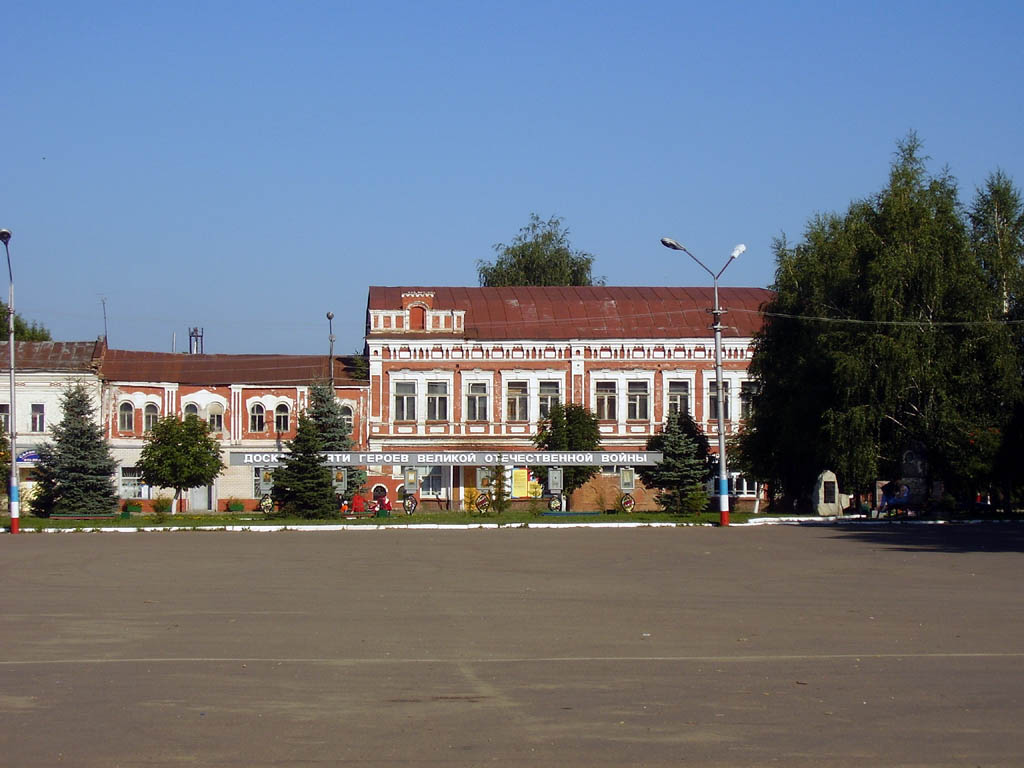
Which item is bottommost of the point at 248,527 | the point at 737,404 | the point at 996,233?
the point at 248,527

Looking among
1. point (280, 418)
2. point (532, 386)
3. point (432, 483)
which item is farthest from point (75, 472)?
→ point (532, 386)

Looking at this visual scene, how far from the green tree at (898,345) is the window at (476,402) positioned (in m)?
19.8

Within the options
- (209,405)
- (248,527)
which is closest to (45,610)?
(248,527)

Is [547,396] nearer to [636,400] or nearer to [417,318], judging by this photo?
[636,400]

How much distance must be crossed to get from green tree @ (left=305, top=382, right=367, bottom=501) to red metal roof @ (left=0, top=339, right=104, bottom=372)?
13130 millimetres

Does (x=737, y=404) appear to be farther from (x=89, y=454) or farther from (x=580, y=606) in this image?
(x=580, y=606)

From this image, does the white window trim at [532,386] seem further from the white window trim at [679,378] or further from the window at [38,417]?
the window at [38,417]

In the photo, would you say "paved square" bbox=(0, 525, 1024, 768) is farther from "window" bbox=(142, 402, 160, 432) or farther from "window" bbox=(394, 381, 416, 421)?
"window" bbox=(142, 402, 160, 432)

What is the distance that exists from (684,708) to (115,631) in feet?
23.9

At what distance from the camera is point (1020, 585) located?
704 inches

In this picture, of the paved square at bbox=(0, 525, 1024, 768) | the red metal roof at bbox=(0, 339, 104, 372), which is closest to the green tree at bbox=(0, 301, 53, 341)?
the red metal roof at bbox=(0, 339, 104, 372)

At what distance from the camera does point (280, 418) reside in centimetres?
6250

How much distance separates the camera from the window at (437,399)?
200 ft

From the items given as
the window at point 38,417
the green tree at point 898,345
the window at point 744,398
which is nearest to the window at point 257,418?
the window at point 38,417
